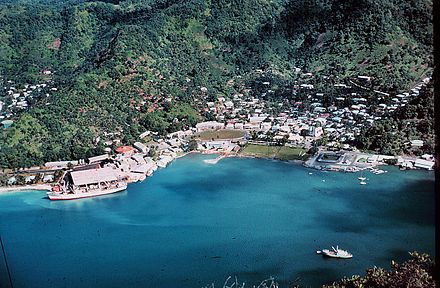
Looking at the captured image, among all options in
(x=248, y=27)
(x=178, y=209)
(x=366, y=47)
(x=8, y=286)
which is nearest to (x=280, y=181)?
(x=178, y=209)

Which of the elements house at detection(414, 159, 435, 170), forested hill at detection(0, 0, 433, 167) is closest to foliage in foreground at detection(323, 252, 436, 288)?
house at detection(414, 159, 435, 170)

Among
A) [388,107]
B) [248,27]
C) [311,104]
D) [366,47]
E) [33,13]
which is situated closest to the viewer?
[388,107]

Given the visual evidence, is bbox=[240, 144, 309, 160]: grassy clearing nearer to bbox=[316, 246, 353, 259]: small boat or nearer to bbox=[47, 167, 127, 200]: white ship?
bbox=[47, 167, 127, 200]: white ship

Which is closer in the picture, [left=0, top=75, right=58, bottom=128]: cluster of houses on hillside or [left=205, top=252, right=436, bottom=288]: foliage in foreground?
[left=205, top=252, right=436, bottom=288]: foliage in foreground

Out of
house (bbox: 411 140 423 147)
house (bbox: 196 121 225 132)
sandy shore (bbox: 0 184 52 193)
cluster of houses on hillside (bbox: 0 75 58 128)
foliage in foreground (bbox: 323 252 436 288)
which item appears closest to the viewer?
foliage in foreground (bbox: 323 252 436 288)

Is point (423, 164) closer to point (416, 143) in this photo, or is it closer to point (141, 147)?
point (416, 143)

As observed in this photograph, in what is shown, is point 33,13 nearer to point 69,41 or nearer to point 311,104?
point 69,41
